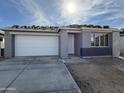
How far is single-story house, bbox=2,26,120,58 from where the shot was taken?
11820 mm

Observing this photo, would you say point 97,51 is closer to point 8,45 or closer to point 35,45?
point 35,45

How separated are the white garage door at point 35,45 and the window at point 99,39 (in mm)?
4615

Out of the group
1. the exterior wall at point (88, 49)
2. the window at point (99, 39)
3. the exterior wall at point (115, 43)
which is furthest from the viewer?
the exterior wall at point (115, 43)

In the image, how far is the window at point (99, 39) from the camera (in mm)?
12102

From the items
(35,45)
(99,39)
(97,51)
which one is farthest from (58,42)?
(99,39)

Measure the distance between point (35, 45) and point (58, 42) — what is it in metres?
2.94

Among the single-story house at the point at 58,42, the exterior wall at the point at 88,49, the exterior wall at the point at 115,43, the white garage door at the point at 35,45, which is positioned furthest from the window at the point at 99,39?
the white garage door at the point at 35,45

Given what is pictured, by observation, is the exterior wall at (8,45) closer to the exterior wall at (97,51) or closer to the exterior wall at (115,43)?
the exterior wall at (97,51)

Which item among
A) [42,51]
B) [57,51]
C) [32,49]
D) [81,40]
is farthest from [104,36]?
[32,49]

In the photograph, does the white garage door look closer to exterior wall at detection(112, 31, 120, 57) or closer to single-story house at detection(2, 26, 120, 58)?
single-story house at detection(2, 26, 120, 58)

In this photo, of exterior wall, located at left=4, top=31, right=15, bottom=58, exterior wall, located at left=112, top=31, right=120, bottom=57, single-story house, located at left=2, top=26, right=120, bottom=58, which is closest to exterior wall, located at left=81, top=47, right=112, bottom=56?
single-story house, located at left=2, top=26, right=120, bottom=58

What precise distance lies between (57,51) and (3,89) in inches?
398

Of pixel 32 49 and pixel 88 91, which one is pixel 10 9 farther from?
pixel 88 91

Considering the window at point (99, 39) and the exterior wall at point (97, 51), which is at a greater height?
the window at point (99, 39)
